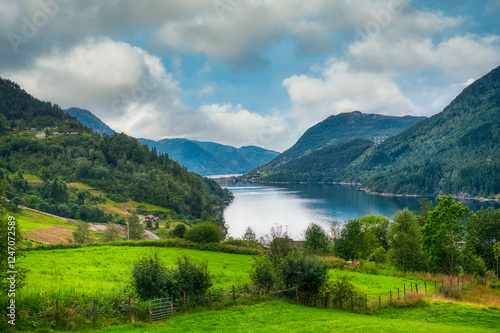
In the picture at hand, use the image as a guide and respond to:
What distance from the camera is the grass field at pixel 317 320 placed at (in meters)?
18.9

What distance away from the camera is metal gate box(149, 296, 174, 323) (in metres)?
20.4

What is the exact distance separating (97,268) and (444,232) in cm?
4532

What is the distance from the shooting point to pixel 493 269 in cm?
5016

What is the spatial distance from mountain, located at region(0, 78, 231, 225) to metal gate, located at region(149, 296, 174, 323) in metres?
105

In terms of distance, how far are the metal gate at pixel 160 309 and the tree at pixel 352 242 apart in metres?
51.5

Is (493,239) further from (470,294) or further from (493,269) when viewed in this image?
(470,294)

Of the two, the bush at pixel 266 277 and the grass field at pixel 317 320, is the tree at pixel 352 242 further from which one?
the bush at pixel 266 277

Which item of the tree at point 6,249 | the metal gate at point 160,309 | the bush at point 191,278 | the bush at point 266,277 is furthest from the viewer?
the bush at point 266,277

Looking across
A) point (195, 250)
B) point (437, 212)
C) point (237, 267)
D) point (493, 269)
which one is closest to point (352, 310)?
point (237, 267)

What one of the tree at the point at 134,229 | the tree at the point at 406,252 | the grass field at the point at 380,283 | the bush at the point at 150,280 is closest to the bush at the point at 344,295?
the grass field at the point at 380,283

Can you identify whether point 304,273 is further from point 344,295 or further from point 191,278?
point 191,278

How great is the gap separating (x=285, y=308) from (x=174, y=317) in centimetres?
815

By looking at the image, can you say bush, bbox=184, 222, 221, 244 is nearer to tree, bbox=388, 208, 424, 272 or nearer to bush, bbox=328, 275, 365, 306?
tree, bbox=388, 208, 424, 272

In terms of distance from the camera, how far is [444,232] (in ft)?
149
